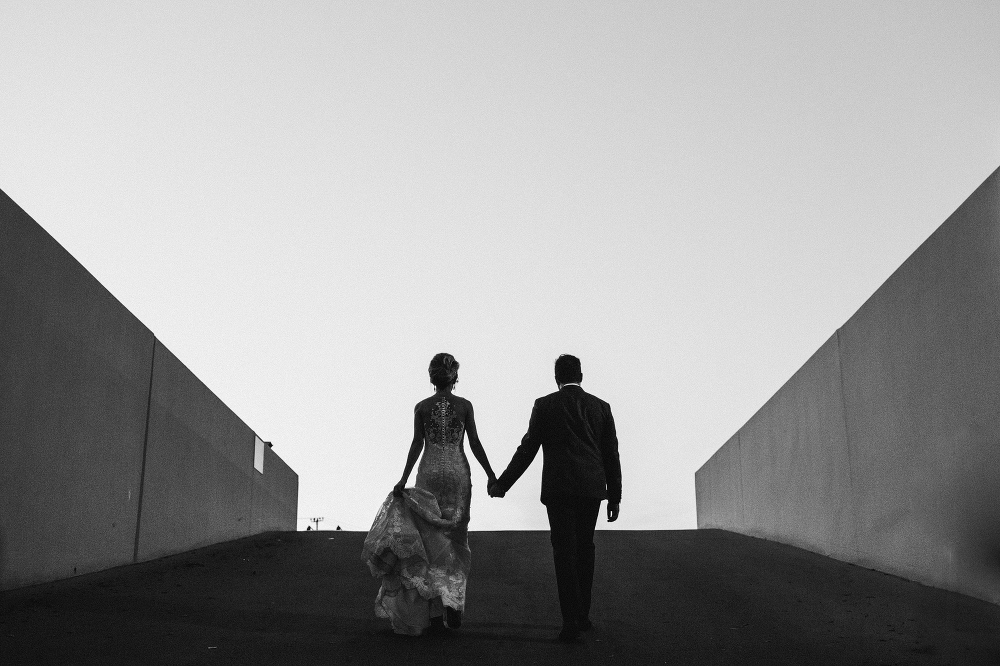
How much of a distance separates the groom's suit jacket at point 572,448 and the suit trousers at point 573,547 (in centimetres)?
8

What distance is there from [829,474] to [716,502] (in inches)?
348

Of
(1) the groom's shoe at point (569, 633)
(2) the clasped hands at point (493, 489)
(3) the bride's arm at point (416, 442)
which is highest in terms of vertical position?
(3) the bride's arm at point (416, 442)

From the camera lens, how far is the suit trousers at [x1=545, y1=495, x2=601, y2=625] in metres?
7.04

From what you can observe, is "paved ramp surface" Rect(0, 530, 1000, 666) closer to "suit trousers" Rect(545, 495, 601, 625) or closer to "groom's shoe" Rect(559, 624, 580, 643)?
"groom's shoe" Rect(559, 624, 580, 643)

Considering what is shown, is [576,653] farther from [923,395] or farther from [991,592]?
[923,395]

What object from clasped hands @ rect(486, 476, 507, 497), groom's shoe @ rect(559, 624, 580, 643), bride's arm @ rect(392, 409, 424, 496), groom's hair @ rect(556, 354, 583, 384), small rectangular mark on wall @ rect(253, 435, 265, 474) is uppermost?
small rectangular mark on wall @ rect(253, 435, 265, 474)

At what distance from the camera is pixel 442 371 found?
7.92 metres

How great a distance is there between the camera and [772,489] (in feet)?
48.9

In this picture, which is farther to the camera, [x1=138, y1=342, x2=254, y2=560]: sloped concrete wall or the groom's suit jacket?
[x1=138, y1=342, x2=254, y2=560]: sloped concrete wall

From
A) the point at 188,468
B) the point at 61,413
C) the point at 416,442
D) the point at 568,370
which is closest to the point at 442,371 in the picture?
the point at 416,442

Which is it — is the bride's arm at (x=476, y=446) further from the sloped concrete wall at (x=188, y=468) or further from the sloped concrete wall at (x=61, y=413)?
the sloped concrete wall at (x=188, y=468)

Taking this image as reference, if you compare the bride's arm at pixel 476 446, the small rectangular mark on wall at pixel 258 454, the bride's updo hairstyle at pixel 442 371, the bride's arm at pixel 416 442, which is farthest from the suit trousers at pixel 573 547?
the small rectangular mark on wall at pixel 258 454

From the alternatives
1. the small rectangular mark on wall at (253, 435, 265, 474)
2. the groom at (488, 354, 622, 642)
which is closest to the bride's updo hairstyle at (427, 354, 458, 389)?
the groom at (488, 354, 622, 642)

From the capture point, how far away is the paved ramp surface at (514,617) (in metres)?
6.46
